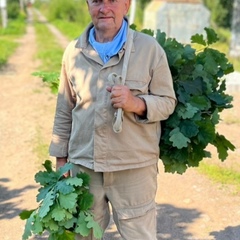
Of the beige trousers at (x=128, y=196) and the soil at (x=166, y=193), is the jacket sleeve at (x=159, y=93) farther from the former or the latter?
the soil at (x=166, y=193)

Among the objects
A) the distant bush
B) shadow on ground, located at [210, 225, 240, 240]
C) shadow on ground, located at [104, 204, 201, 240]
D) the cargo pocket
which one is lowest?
the distant bush

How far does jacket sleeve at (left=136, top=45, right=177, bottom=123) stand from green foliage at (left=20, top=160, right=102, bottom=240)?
431mm

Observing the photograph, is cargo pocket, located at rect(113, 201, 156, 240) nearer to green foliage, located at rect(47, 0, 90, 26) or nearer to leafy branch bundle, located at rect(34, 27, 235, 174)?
leafy branch bundle, located at rect(34, 27, 235, 174)

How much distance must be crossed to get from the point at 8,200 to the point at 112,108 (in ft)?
8.68

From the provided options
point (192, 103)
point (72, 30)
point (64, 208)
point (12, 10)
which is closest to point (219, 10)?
point (72, 30)

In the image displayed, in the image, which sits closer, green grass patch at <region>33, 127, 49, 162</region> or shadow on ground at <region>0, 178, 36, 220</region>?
shadow on ground at <region>0, 178, 36, 220</region>

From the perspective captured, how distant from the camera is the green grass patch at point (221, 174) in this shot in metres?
4.91

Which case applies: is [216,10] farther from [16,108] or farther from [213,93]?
[213,93]

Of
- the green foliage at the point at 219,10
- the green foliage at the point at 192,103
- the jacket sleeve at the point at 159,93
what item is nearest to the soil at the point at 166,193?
the green foliage at the point at 192,103

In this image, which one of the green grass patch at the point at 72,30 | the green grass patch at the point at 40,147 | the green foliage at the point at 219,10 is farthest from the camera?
the green foliage at the point at 219,10

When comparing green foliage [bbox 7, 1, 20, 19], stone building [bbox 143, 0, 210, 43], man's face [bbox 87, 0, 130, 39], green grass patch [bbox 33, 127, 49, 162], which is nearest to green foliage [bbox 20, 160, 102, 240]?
man's face [bbox 87, 0, 130, 39]

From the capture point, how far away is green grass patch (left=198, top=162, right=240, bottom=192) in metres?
4.91

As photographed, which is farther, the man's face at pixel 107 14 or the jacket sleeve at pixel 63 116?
the jacket sleeve at pixel 63 116

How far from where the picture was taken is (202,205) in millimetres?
4422
